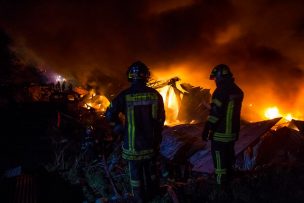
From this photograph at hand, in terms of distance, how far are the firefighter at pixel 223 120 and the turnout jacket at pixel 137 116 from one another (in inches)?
40.6

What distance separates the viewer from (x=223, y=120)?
15.5ft

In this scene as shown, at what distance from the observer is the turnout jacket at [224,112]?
4641 mm

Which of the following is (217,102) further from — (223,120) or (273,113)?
(273,113)

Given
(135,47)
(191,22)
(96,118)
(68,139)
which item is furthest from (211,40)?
(68,139)

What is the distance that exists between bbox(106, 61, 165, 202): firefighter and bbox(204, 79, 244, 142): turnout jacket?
947 millimetres

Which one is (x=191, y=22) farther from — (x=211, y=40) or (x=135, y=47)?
(x=135, y=47)

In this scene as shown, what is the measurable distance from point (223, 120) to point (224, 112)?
13 cm

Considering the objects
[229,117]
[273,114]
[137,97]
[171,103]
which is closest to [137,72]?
[137,97]

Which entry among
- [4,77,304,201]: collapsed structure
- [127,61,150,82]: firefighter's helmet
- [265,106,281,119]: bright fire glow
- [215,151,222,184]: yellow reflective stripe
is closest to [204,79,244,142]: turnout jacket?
[215,151,222,184]: yellow reflective stripe

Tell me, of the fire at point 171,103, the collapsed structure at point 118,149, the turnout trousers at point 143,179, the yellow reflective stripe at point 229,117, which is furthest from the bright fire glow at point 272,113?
the turnout trousers at point 143,179

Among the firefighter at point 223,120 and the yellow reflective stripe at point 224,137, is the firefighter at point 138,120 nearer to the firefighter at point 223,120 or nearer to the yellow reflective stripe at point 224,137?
the firefighter at point 223,120

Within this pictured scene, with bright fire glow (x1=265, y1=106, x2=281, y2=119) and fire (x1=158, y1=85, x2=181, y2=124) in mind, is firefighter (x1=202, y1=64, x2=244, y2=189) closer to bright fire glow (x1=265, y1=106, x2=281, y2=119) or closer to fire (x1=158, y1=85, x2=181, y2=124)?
fire (x1=158, y1=85, x2=181, y2=124)

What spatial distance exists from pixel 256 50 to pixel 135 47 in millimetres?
7386

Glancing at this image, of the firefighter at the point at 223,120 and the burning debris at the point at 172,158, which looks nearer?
the firefighter at the point at 223,120
